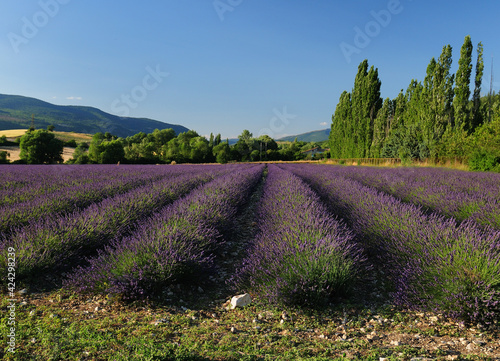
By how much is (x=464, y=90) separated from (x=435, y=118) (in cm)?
271

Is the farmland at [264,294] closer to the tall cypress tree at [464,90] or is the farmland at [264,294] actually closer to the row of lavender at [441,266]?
the row of lavender at [441,266]

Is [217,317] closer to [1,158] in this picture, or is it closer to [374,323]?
[374,323]

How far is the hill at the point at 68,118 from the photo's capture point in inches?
5285

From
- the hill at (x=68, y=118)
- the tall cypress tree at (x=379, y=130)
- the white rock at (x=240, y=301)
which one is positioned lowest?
the white rock at (x=240, y=301)

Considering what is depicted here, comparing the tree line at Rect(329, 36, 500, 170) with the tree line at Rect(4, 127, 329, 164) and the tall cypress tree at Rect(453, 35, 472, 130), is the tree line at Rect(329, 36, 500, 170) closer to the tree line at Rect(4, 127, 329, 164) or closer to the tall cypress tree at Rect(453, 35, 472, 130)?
the tall cypress tree at Rect(453, 35, 472, 130)

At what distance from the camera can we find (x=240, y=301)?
2.38 m

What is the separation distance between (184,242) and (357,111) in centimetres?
3349

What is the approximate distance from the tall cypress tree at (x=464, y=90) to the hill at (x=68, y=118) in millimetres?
150930

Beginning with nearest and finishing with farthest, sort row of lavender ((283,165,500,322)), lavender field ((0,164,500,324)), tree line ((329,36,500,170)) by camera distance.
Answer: row of lavender ((283,165,500,322))
lavender field ((0,164,500,324))
tree line ((329,36,500,170))

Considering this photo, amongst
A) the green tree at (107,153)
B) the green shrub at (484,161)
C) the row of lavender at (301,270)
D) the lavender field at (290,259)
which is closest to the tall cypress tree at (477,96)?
the green shrub at (484,161)

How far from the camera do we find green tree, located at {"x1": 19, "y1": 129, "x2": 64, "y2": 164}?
110ft

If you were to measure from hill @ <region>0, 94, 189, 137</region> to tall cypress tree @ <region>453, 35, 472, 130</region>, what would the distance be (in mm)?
150930

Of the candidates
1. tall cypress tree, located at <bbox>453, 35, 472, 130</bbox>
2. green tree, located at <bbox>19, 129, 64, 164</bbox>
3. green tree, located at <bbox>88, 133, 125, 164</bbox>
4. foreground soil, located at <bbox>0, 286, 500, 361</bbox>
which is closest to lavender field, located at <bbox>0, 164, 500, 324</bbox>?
foreground soil, located at <bbox>0, 286, 500, 361</bbox>

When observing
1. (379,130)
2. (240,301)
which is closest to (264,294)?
(240,301)
